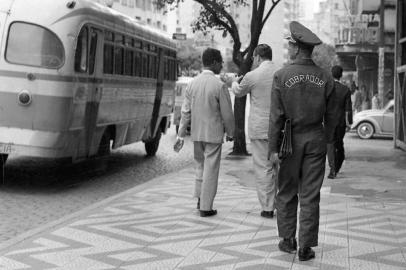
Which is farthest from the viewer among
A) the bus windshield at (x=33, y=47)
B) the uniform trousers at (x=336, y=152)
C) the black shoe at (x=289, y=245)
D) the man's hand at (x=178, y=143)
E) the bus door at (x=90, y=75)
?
the uniform trousers at (x=336, y=152)

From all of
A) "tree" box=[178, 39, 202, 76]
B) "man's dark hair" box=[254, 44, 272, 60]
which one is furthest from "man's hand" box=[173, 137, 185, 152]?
"tree" box=[178, 39, 202, 76]

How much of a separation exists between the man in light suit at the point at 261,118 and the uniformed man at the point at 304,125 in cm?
181

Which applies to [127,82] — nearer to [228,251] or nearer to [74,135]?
[74,135]

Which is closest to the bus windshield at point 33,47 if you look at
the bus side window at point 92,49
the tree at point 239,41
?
the bus side window at point 92,49

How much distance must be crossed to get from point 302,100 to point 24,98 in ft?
18.5

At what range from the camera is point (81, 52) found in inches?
440

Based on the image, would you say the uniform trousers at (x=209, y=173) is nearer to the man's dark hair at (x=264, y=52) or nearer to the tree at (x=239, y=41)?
the man's dark hair at (x=264, y=52)

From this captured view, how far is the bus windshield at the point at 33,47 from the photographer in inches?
423

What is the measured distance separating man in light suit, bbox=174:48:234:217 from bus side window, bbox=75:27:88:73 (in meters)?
3.10

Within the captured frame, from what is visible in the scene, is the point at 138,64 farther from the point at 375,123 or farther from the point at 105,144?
the point at 375,123

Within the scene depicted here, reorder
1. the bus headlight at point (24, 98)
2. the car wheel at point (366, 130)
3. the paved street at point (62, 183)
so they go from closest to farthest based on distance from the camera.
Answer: the paved street at point (62, 183) → the bus headlight at point (24, 98) → the car wheel at point (366, 130)

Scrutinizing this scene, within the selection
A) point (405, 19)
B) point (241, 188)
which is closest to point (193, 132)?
point (241, 188)

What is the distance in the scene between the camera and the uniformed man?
614 cm

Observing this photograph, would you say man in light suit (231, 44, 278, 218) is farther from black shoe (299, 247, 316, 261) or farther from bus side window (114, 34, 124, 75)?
bus side window (114, 34, 124, 75)
